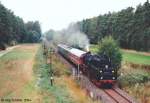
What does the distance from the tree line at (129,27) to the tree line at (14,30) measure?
95.2ft

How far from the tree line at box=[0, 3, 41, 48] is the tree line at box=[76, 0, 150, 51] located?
2901 centimetres

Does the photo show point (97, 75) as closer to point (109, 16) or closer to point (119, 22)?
point (119, 22)

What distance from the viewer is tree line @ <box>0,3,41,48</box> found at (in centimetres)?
8650

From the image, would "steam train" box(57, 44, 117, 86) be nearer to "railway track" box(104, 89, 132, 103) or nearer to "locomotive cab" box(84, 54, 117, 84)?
"locomotive cab" box(84, 54, 117, 84)

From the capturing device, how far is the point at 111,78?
36500 millimetres

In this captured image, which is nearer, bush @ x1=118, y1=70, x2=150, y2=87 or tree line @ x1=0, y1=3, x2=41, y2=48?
bush @ x1=118, y1=70, x2=150, y2=87

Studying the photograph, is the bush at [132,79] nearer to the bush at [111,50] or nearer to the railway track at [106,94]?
the bush at [111,50]

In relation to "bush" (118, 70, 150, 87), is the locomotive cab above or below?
above

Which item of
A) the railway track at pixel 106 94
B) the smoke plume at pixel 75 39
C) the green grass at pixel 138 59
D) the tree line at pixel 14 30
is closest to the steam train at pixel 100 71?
the railway track at pixel 106 94

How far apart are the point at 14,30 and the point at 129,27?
38.9 meters

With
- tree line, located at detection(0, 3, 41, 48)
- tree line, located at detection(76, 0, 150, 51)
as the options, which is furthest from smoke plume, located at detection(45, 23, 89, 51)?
tree line, located at detection(0, 3, 41, 48)

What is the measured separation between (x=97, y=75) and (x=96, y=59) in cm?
267

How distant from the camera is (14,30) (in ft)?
390

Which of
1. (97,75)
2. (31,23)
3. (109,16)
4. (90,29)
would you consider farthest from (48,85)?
(31,23)
